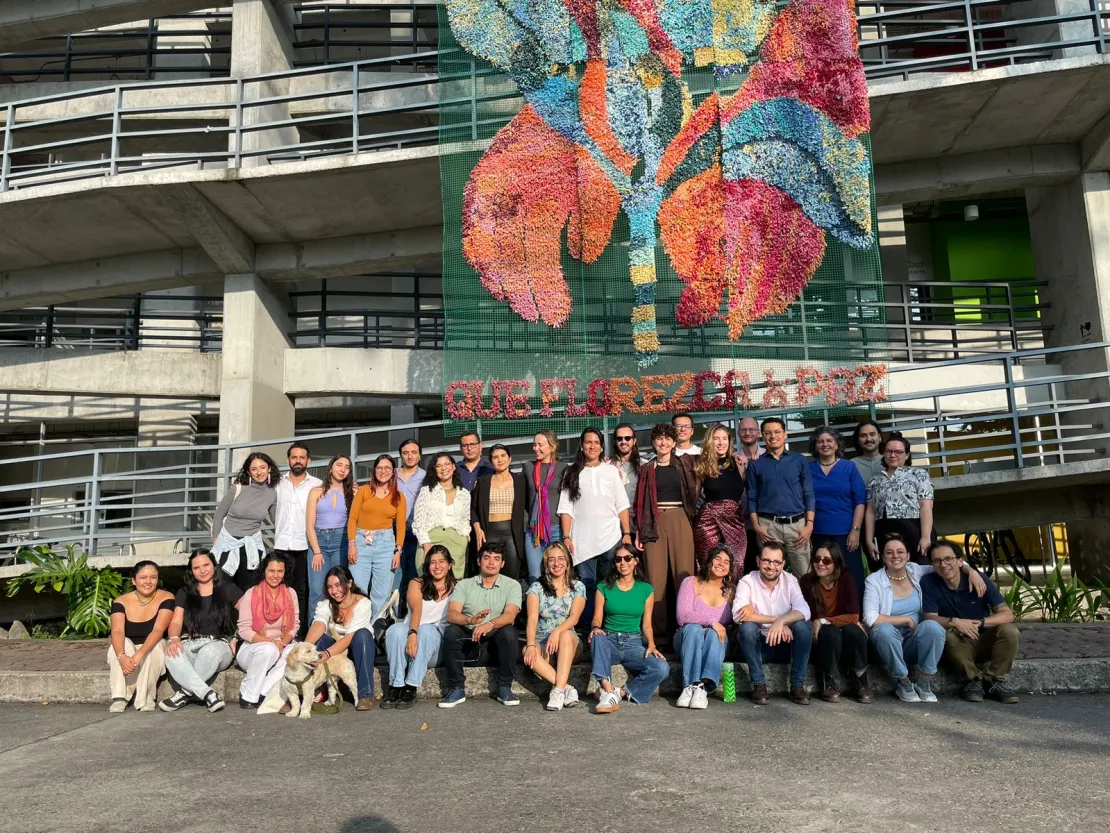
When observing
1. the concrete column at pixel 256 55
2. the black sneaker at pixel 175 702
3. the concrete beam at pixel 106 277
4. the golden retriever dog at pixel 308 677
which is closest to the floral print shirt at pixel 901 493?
the golden retriever dog at pixel 308 677

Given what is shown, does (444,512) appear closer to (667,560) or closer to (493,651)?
(493,651)

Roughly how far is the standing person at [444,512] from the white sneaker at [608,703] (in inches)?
62.3

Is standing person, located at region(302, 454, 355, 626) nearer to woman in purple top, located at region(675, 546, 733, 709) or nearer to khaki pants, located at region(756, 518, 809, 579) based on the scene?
woman in purple top, located at region(675, 546, 733, 709)

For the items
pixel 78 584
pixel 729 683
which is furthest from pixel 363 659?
pixel 78 584

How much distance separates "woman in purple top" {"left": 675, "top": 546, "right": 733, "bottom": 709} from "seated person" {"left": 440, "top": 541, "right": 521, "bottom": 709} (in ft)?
3.51

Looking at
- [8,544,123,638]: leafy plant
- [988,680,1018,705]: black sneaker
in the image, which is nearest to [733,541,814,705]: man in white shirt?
[988,680,1018,705]: black sneaker

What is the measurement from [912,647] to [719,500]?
1.56m

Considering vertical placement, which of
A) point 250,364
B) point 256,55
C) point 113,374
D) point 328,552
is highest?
point 256,55

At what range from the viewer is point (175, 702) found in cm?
602

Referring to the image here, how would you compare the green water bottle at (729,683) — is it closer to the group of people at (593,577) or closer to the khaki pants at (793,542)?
the group of people at (593,577)

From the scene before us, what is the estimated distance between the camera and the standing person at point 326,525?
273 inches

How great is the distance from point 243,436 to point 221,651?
6826 mm

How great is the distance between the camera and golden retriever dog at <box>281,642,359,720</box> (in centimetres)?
571

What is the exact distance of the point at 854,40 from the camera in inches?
373
